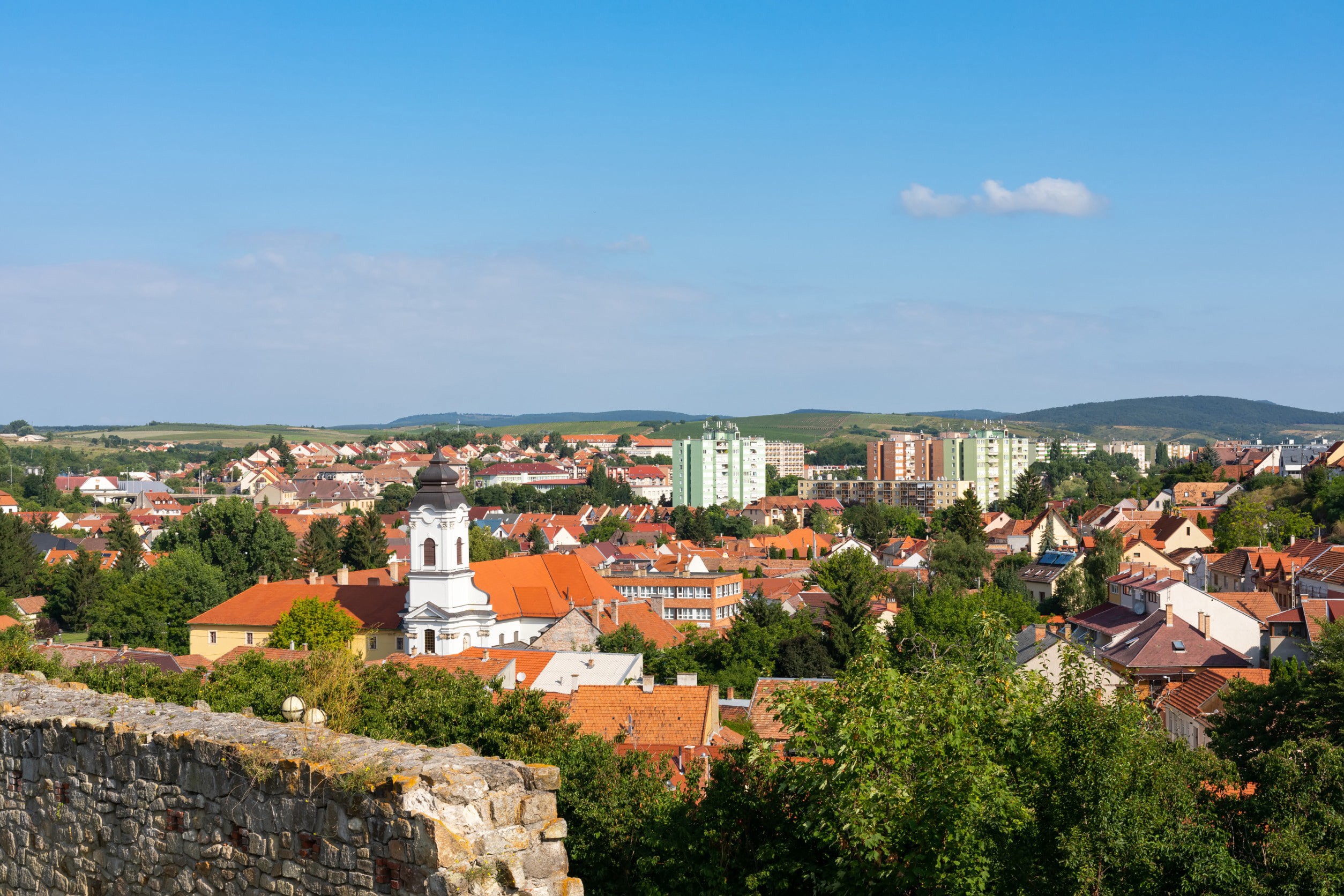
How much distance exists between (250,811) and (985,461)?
621 ft

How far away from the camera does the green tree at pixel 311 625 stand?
49.8 metres

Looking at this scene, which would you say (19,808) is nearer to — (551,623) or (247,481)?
(551,623)

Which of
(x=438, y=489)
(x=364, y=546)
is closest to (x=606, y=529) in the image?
(x=364, y=546)

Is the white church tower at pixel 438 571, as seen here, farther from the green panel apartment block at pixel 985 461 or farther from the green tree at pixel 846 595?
the green panel apartment block at pixel 985 461

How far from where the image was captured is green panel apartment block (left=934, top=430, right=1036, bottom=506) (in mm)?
187000

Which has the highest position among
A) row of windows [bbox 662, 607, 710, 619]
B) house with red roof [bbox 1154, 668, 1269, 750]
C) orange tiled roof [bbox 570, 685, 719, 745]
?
orange tiled roof [bbox 570, 685, 719, 745]

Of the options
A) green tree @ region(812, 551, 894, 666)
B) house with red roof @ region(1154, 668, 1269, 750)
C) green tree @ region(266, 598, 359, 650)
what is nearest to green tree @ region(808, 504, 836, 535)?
green tree @ region(812, 551, 894, 666)

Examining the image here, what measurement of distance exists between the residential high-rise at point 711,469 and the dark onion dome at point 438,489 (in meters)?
128

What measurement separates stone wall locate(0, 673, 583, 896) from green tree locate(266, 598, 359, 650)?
4260 centimetres

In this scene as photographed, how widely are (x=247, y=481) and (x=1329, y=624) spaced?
7454 inches

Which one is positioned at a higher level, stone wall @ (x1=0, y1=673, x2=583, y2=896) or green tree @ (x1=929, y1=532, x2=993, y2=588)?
stone wall @ (x1=0, y1=673, x2=583, y2=896)

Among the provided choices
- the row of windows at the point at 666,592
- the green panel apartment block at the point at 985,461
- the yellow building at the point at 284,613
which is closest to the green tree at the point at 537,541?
the row of windows at the point at 666,592

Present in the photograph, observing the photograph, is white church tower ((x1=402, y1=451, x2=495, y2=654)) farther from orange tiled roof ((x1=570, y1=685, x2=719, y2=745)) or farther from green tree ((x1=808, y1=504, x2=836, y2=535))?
green tree ((x1=808, y1=504, x2=836, y2=535))

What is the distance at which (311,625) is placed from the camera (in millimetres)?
50500
